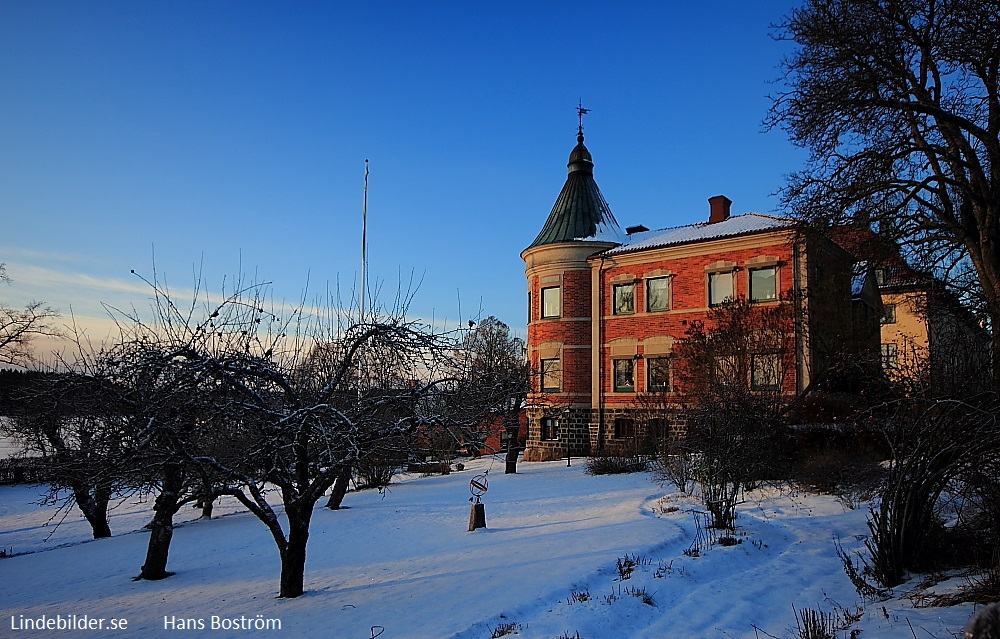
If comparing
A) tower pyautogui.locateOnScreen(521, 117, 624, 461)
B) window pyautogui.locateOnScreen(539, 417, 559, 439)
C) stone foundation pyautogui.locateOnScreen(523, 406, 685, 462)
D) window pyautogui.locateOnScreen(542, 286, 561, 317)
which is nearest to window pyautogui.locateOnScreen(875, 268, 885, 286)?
stone foundation pyautogui.locateOnScreen(523, 406, 685, 462)

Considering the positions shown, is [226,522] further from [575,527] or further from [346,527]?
[575,527]

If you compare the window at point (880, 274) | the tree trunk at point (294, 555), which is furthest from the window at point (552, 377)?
the tree trunk at point (294, 555)

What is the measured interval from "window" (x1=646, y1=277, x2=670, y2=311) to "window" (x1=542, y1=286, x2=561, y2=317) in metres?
4.28

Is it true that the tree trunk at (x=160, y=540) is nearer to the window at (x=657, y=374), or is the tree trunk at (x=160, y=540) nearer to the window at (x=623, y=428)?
the window at (x=657, y=374)

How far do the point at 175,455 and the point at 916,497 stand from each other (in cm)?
889

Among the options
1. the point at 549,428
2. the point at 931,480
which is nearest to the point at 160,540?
the point at 931,480

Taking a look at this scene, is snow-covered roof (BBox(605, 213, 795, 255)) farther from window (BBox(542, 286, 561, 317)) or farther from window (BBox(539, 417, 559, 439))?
window (BBox(539, 417, 559, 439))

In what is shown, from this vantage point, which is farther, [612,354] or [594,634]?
[612,354]

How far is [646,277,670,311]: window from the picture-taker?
29875 millimetres

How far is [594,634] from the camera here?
24.7 ft

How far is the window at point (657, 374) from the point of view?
28.4 m

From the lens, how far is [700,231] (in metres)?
30.4

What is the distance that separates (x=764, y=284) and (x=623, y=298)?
611cm

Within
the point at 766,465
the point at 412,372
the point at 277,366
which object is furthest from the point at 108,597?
the point at 766,465
